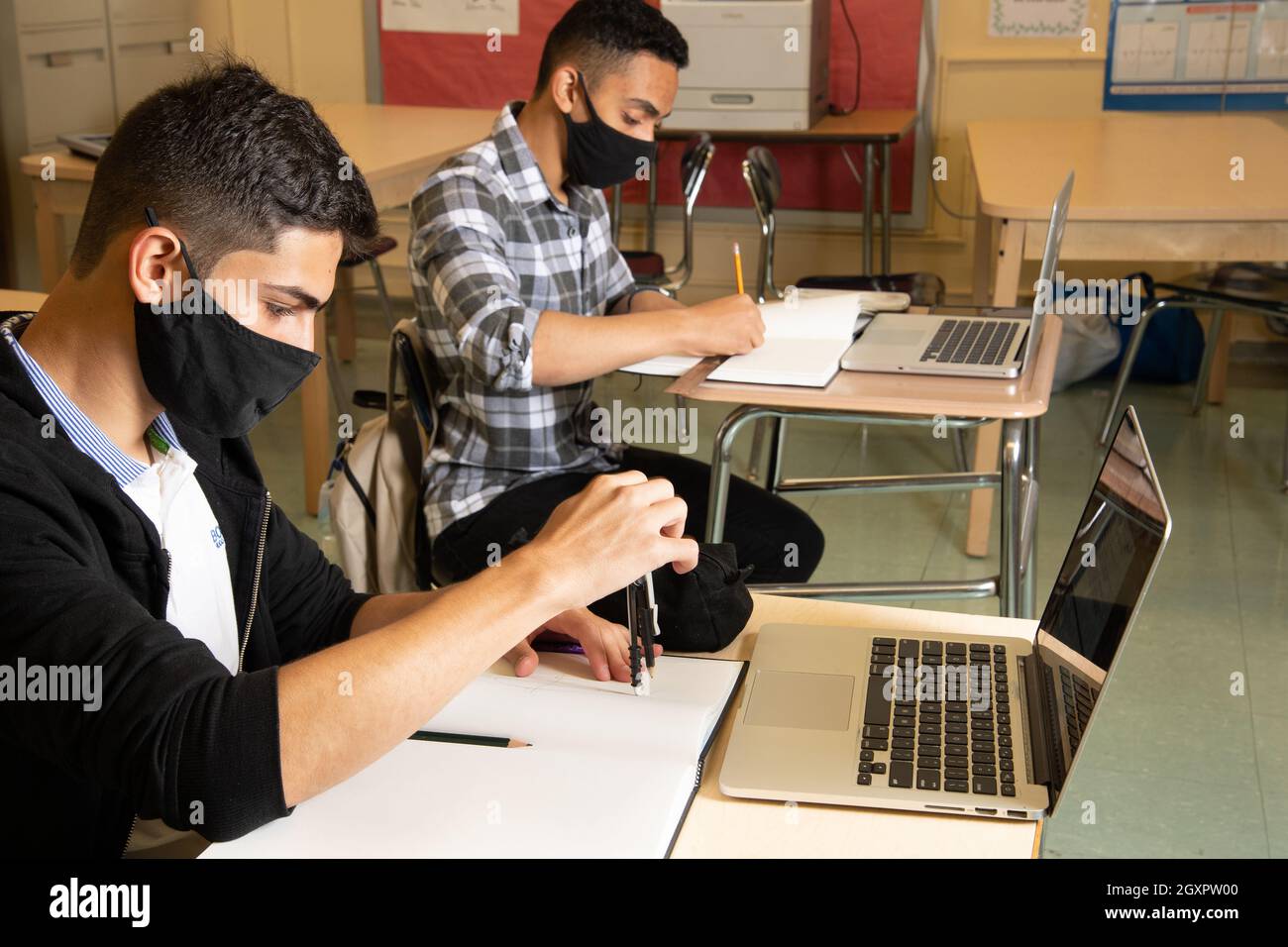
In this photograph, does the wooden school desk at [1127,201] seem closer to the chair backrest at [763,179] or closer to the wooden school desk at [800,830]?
the chair backrest at [763,179]

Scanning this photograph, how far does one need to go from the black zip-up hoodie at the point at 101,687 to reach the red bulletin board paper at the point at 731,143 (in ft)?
13.1

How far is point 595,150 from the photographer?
2.10 m

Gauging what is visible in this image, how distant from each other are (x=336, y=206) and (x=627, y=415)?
2.32 meters

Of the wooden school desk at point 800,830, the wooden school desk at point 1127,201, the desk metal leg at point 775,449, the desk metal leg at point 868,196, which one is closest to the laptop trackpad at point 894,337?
the desk metal leg at point 775,449

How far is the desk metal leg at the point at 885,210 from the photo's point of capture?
172 inches

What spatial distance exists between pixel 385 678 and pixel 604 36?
1446 millimetres

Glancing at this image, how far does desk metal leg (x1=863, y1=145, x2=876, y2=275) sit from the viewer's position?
4301 millimetres

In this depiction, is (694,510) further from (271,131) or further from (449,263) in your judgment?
(271,131)

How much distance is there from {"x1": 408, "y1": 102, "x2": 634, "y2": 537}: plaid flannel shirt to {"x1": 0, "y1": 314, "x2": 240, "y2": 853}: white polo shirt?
0.72 metres

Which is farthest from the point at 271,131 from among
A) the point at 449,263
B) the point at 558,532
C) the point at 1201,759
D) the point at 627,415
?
the point at 627,415

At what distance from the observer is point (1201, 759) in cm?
226

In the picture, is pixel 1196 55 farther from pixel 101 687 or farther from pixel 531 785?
pixel 101 687

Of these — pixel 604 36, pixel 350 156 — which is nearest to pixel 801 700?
pixel 604 36

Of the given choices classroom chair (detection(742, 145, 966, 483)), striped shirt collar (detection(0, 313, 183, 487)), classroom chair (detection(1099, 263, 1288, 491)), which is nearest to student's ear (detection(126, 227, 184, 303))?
striped shirt collar (detection(0, 313, 183, 487))
